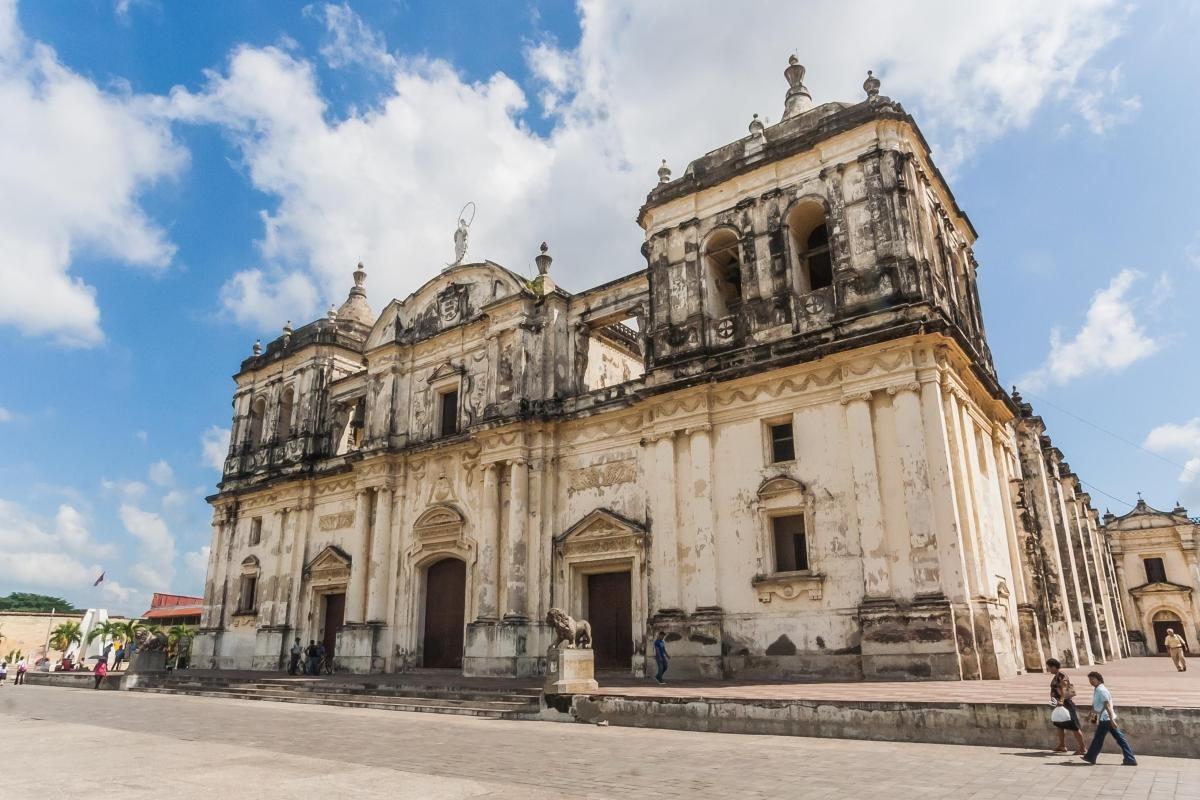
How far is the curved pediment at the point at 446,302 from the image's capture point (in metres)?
23.6

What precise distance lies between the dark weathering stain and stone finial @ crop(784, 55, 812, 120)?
Answer: 1334 centimetres

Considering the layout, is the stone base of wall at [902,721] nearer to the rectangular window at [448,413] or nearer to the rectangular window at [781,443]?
the rectangular window at [781,443]

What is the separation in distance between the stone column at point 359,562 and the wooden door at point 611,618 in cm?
816

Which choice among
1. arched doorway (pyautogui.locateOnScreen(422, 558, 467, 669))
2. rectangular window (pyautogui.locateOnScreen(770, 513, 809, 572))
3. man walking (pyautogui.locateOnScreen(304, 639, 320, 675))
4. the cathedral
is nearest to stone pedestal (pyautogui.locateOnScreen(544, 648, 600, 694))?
the cathedral

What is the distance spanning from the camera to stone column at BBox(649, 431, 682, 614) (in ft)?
57.1

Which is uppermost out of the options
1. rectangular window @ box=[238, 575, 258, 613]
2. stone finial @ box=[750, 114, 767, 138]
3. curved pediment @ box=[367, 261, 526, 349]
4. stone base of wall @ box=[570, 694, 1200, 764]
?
stone finial @ box=[750, 114, 767, 138]

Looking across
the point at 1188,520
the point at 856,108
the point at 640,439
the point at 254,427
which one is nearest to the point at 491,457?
the point at 640,439

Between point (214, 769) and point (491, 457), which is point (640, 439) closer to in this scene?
point (491, 457)

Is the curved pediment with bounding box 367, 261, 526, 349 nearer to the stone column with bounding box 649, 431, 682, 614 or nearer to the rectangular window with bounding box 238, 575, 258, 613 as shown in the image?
the stone column with bounding box 649, 431, 682, 614

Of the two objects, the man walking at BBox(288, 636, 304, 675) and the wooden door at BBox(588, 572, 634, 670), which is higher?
the wooden door at BBox(588, 572, 634, 670)

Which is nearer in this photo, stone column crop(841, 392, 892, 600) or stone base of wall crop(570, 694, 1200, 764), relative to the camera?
stone base of wall crop(570, 694, 1200, 764)

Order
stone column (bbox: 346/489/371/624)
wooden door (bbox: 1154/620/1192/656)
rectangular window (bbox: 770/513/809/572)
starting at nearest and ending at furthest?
rectangular window (bbox: 770/513/809/572) → stone column (bbox: 346/489/371/624) → wooden door (bbox: 1154/620/1192/656)

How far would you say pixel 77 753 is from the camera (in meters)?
8.91

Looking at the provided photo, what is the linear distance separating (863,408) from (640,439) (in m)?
5.87
